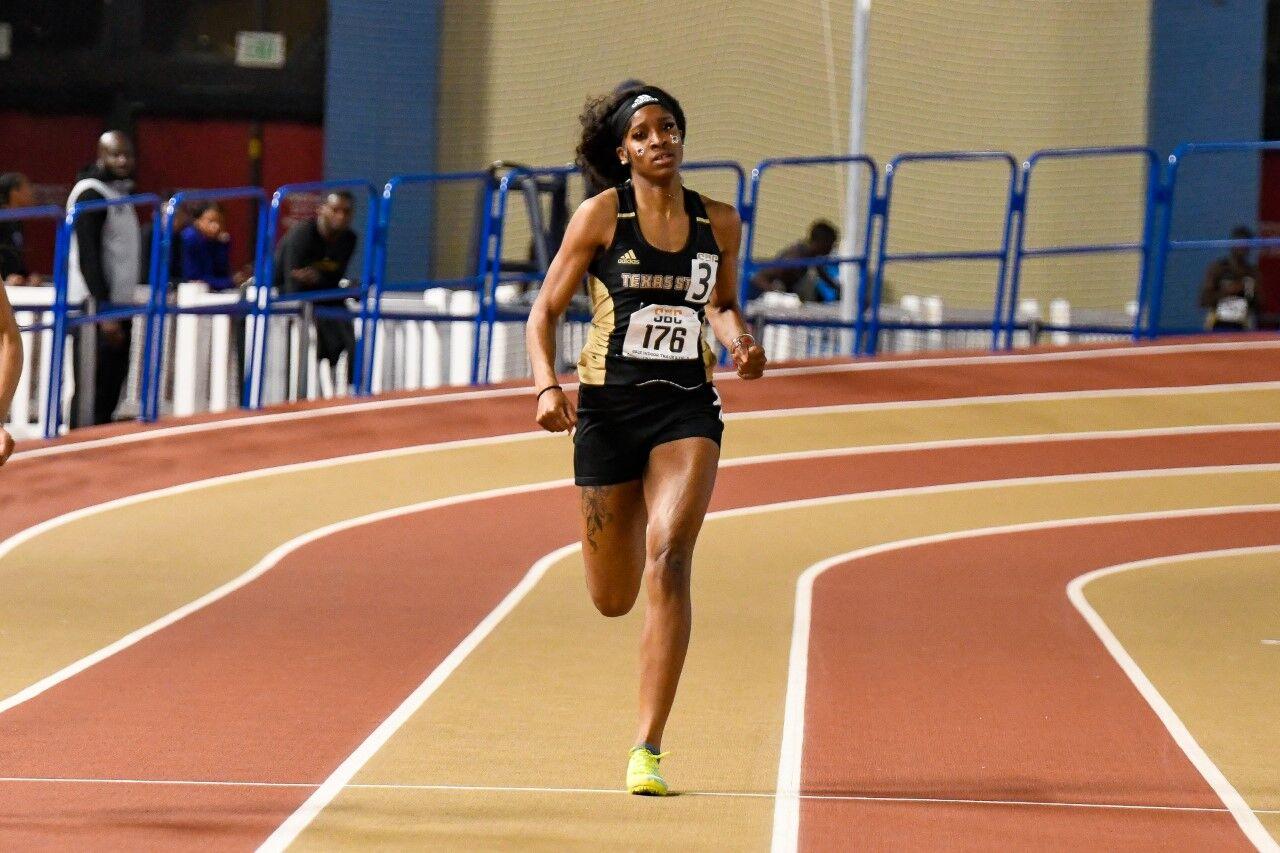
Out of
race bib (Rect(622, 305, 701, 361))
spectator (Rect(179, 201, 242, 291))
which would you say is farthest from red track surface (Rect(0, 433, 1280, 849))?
spectator (Rect(179, 201, 242, 291))

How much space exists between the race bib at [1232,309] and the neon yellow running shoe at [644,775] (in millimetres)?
14089

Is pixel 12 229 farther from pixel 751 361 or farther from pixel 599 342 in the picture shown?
pixel 751 361

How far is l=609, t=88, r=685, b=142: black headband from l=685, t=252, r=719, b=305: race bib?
0.38 meters

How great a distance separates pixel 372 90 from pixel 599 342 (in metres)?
19.7

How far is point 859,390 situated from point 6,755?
9.11 m

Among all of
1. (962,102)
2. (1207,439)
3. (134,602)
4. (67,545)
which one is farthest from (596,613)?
(962,102)

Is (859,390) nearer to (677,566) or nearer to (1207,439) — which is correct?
(1207,439)

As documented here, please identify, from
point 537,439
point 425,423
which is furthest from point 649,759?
point 425,423

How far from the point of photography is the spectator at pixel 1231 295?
18672 millimetres

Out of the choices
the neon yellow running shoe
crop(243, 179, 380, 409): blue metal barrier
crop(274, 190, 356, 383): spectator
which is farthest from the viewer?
crop(274, 190, 356, 383): spectator

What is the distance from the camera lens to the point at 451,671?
773cm

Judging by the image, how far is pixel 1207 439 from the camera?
13898 millimetres

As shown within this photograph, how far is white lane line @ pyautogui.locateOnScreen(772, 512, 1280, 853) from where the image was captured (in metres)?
5.55

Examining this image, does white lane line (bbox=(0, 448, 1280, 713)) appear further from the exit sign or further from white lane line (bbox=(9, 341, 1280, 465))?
the exit sign
